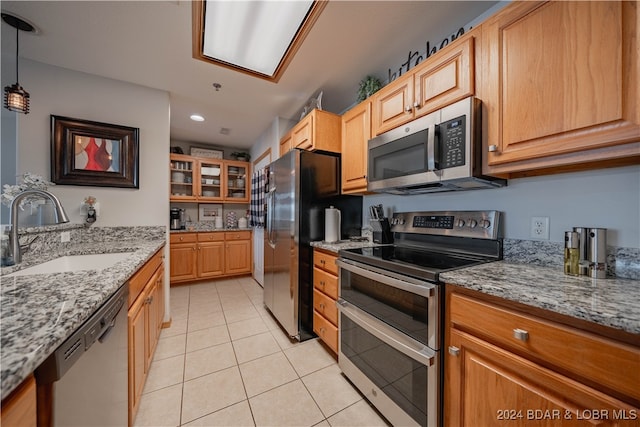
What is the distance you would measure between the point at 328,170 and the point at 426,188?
92 centimetres

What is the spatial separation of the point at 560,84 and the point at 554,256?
0.79 metres

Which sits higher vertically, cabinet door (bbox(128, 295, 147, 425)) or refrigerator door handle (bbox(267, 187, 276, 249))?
refrigerator door handle (bbox(267, 187, 276, 249))

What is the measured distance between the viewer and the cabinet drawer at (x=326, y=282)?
178 centimetres

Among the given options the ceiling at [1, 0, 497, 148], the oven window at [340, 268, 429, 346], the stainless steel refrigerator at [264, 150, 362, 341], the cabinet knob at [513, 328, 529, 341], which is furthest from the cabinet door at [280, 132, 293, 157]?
the cabinet knob at [513, 328, 529, 341]

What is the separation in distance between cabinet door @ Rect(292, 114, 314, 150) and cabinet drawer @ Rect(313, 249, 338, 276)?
101 cm

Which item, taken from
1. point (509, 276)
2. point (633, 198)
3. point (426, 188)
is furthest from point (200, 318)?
point (633, 198)

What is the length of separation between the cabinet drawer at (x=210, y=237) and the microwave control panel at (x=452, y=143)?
3596 mm

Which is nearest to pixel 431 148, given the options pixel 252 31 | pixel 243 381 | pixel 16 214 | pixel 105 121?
pixel 252 31

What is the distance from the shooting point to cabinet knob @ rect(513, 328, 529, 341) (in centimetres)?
77

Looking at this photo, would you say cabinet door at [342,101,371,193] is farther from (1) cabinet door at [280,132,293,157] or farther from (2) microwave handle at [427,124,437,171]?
(1) cabinet door at [280,132,293,157]

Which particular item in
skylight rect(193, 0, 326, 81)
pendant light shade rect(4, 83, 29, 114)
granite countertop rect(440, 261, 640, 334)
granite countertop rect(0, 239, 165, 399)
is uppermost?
skylight rect(193, 0, 326, 81)

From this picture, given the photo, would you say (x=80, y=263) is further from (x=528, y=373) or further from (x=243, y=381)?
(x=528, y=373)

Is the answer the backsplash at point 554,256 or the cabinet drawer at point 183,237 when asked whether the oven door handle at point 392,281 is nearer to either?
the backsplash at point 554,256

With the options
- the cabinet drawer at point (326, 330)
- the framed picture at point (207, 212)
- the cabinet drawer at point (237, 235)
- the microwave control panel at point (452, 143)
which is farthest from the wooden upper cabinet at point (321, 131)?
the framed picture at point (207, 212)
